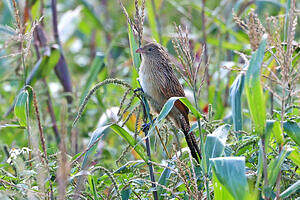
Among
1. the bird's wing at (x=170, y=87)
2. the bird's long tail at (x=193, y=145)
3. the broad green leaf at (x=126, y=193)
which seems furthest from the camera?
the bird's wing at (x=170, y=87)

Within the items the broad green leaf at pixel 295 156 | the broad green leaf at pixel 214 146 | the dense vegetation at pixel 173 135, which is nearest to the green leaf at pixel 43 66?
the dense vegetation at pixel 173 135

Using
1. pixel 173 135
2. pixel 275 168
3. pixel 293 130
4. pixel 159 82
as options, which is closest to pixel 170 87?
pixel 159 82

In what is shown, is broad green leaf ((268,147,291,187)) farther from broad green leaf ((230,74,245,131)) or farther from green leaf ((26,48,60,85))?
green leaf ((26,48,60,85))

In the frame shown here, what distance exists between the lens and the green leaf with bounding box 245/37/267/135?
1660mm

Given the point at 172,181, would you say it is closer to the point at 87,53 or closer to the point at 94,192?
the point at 94,192

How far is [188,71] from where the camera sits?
189 centimetres

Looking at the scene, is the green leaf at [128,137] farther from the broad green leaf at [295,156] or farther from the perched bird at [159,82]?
the perched bird at [159,82]

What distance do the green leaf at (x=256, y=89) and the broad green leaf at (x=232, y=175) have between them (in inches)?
6.2

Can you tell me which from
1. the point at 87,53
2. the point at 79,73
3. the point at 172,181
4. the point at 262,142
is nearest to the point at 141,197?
the point at 172,181

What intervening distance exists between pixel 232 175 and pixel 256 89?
0.31m

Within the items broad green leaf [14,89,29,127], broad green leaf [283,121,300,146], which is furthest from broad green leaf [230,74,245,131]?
broad green leaf [14,89,29,127]

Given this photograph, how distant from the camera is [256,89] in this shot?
66.1 inches

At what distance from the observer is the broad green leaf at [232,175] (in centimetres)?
157

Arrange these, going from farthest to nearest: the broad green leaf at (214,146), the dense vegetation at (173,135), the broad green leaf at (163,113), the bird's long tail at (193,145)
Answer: the bird's long tail at (193,145) < the broad green leaf at (163,113) < the broad green leaf at (214,146) < the dense vegetation at (173,135)
